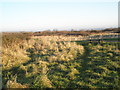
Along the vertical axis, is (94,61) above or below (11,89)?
above

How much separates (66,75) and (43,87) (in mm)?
1804

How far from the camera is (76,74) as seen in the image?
8.84 meters

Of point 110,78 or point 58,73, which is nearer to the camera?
point 110,78

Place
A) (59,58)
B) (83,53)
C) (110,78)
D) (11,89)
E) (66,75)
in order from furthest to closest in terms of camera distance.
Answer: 1. (83,53)
2. (59,58)
3. (66,75)
4. (110,78)
5. (11,89)

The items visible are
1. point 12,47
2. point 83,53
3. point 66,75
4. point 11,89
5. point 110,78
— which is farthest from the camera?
point 12,47

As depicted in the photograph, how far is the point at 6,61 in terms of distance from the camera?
38.5 ft

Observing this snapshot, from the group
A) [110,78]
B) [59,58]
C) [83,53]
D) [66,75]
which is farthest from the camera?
[83,53]

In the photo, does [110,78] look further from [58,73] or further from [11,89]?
[11,89]

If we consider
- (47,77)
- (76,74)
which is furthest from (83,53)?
(47,77)

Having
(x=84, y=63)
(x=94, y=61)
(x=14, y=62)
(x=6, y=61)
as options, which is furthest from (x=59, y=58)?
(x=6, y=61)

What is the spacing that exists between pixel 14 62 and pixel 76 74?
5.72 metres

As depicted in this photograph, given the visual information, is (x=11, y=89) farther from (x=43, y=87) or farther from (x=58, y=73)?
(x=58, y=73)

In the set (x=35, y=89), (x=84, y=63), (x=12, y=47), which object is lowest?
(x=35, y=89)

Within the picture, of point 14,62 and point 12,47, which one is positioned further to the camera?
point 12,47
